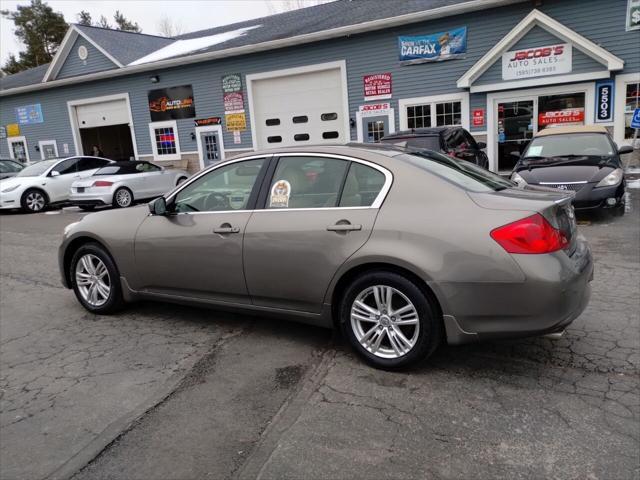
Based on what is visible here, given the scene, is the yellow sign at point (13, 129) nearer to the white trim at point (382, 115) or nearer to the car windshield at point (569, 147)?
the white trim at point (382, 115)

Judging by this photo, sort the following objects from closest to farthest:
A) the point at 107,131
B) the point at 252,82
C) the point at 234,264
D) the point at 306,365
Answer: the point at 306,365 → the point at 234,264 → the point at 252,82 → the point at 107,131

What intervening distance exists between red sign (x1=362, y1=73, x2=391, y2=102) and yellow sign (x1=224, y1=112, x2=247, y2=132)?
15.0 ft

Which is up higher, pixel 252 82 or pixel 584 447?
pixel 252 82

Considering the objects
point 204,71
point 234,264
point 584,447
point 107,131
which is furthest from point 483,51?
point 107,131

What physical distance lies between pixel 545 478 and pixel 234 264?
99.5 inches

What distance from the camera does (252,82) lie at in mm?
17562

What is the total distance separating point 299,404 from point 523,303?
4.86 ft

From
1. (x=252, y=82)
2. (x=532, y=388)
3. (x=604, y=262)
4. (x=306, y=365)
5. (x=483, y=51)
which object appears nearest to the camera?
(x=532, y=388)

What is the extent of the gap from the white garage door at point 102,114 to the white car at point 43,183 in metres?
6.03

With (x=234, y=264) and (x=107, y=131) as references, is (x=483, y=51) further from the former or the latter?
(x=107, y=131)

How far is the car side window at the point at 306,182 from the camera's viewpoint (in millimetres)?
3734

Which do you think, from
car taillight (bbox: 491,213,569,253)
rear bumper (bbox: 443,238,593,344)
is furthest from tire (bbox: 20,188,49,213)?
car taillight (bbox: 491,213,569,253)

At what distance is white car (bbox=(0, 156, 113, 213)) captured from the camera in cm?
1403

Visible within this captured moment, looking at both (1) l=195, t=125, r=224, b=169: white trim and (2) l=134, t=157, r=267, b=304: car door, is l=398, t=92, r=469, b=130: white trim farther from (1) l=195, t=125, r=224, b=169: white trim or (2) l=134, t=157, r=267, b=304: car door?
(2) l=134, t=157, r=267, b=304: car door
